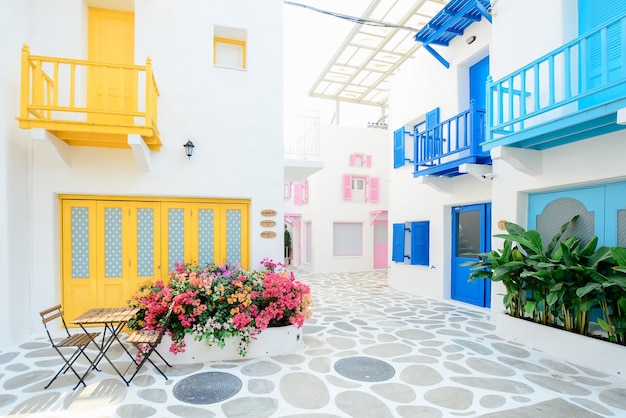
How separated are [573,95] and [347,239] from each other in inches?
419

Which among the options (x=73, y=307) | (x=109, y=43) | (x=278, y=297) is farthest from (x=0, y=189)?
(x=278, y=297)

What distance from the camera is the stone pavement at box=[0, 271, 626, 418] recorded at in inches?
132

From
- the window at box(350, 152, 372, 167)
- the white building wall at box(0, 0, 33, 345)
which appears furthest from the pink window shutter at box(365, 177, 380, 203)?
the white building wall at box(0, 0, 33, 345)

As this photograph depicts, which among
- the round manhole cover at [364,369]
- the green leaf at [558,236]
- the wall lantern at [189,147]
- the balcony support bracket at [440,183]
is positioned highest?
the wall lantern at [189,147]

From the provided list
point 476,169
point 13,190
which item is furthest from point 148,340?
point 476,169

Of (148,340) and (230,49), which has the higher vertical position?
(230,49)

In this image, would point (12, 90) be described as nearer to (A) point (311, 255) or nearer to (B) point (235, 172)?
(B) point (235, 172)

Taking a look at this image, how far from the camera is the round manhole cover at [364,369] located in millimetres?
4082

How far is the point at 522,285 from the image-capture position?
16.8 feet

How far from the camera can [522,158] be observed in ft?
17.0

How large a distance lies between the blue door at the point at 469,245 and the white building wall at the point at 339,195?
21.0ft

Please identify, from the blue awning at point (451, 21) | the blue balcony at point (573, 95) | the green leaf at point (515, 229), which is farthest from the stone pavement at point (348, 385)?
the blue awning at point (451, 21)

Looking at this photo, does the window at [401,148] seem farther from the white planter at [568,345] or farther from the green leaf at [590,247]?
the green leaf at [590,247]

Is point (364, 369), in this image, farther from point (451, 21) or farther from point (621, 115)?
point (451, 21)
